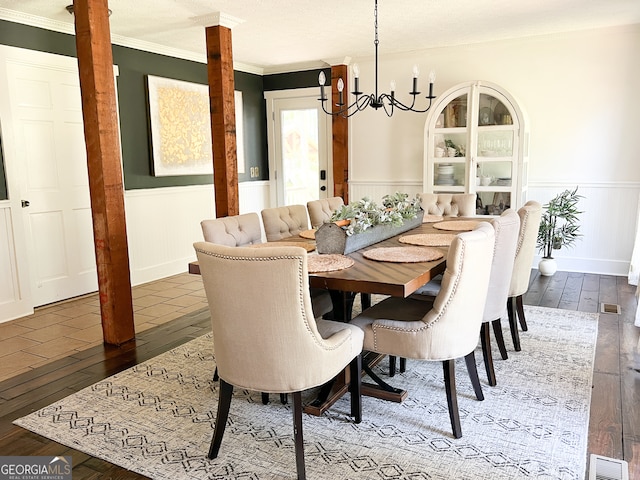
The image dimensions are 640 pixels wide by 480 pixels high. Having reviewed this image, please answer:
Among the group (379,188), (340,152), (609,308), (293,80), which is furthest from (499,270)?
(293,80)

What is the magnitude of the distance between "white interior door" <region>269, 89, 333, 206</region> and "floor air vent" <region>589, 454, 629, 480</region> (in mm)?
4887

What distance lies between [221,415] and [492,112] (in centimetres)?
414

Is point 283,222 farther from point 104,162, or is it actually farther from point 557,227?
point 557,227

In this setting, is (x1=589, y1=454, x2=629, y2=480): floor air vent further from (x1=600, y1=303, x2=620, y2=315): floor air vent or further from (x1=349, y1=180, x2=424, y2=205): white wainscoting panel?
(x1=349, y1=180, x2=424, y2=205): white wainscoting panel

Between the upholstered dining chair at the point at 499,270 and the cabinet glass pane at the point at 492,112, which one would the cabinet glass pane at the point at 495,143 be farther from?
the upholstered dining chair at the point at 499,270

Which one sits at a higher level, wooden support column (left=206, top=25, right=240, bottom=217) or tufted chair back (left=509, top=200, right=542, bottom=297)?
wooden support column (left=206, top=25, right=240, bottom=217)

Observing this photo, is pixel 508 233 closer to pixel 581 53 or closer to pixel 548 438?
pixel 548 438

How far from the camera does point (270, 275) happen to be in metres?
1.75

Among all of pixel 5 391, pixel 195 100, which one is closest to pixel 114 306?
pixel 5 391

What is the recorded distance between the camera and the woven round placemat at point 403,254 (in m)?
2.44

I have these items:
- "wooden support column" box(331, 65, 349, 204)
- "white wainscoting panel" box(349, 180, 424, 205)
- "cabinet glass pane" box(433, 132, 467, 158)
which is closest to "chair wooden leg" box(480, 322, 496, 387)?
"cabinet glass pane" box(433, 132, 467, 158)

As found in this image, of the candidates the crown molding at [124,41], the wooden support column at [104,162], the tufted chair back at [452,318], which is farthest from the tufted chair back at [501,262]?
the crown molding at [124,41]

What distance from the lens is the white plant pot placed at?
499cm

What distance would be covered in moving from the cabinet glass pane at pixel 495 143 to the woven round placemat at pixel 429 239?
7.32 ft
